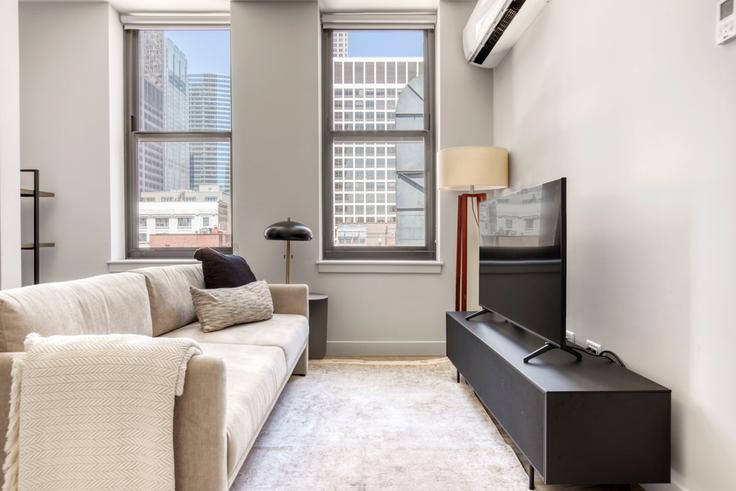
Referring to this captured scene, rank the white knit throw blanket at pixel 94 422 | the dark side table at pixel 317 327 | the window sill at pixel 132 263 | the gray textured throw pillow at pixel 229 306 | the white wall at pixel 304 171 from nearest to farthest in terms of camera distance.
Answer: the white knit throw blanket at pixel 94 422
the gray textured throw pillow at pixel 229 306
the dark side table at pixel 317 327
the white wall at pixel 304 171
the window sill at pixel 132 263

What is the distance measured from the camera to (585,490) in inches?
63.9

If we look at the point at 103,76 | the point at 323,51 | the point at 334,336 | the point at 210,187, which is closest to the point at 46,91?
the point at 103,76

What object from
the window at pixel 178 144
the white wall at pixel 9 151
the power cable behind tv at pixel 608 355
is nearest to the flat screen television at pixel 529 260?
the power cable behind tv at pixel 608 355

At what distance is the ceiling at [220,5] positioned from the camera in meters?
3.46

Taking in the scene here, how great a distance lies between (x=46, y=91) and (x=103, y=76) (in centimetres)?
48

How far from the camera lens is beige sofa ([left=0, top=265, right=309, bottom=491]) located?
1.21 m

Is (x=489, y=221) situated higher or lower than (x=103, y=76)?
lower

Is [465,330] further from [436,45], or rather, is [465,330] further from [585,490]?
[436,45]

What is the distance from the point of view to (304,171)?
138 inches

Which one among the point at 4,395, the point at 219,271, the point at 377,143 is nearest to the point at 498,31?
the point at 377,143

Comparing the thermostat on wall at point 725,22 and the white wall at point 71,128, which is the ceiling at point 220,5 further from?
the thermostat on wall at point 725,22

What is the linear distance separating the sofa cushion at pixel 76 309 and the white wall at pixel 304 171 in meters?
1.47

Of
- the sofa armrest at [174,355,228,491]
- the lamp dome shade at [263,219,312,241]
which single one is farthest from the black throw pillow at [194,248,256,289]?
the sofa armrest at [174,355,228,491]

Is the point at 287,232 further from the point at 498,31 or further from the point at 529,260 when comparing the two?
→ the point at 498,31
